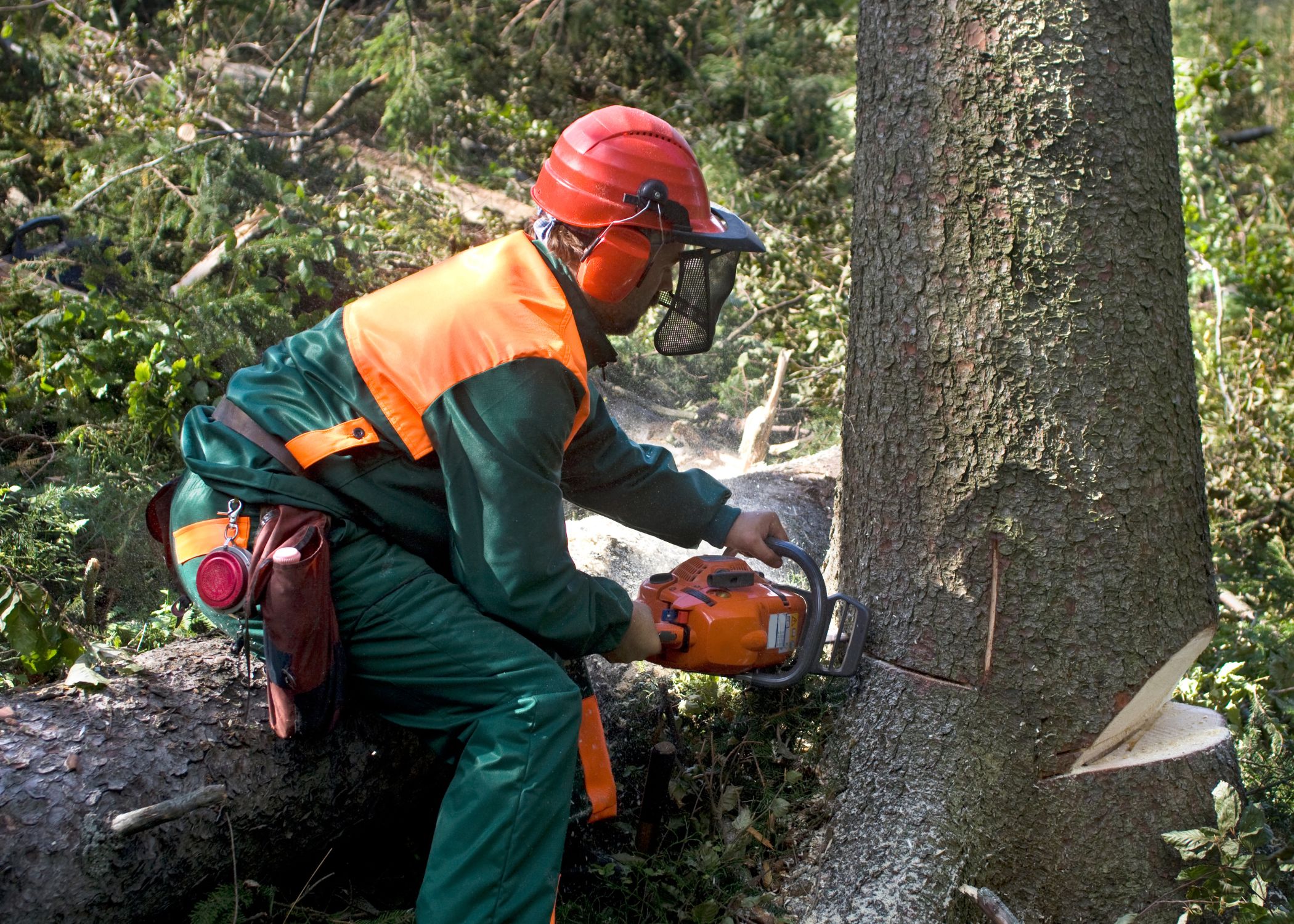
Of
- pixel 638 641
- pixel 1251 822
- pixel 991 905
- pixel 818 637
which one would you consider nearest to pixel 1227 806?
pixel 1251 822

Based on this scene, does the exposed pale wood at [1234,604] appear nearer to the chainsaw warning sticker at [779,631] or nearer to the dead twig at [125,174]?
the chainsaw warning sticker at [779,631]

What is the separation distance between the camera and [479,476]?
1982 mm

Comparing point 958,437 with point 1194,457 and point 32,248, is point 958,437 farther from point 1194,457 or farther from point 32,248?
point 32,248

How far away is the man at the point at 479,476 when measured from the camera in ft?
6.49

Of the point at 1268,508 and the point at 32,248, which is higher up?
the point at 32,248

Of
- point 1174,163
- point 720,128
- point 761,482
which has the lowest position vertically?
point 761,482

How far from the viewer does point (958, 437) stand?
227 cm

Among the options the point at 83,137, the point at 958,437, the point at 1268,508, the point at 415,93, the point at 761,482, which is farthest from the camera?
the point at 415,93

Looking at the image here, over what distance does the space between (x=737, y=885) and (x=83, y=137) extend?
6.10m

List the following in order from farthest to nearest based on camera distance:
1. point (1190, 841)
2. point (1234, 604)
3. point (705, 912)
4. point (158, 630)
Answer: point (1234, 604) → point (158, 630) → point (705, 912) → point (1190, 841)

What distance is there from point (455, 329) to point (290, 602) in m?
0.64

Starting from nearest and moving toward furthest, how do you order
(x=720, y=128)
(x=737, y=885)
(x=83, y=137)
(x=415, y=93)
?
(x=737, y=885)
(x=83, y=137)
(x=415, y=93)
(x=720, y=128)

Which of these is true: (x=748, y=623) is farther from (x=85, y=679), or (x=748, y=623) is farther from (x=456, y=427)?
(x=85, y=679)

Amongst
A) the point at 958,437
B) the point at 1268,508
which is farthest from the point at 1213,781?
the point at 1268,508
